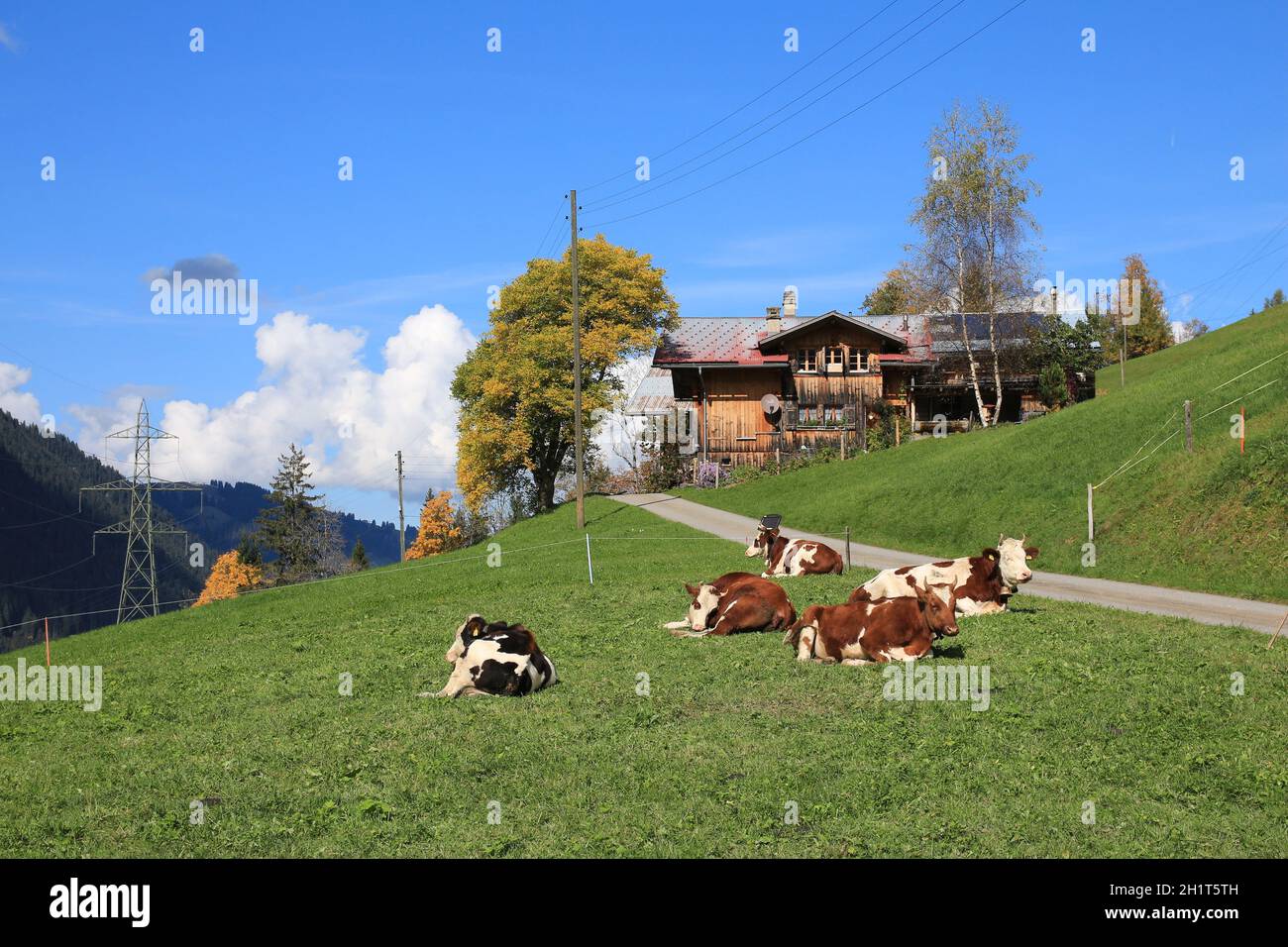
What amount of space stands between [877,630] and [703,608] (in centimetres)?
369

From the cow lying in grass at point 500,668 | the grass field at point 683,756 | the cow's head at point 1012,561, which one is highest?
the cow's head at point 1012,561

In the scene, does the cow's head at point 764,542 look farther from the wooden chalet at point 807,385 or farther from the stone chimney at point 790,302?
the stone chimney at point 790,302

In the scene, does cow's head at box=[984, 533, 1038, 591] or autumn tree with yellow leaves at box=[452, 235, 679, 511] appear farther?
autumn tree with yellow leaves at box=[452, 235, 679, 511]

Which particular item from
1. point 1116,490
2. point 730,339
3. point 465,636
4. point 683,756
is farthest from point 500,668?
point 730,339

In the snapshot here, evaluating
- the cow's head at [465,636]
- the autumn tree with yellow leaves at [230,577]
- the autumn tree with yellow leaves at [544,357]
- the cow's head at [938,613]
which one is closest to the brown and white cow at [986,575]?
the cow's head at [938,613]

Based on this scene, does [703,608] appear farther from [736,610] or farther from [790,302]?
[790,302]

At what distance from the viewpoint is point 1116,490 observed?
33312 millimetres

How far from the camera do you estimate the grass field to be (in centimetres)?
799

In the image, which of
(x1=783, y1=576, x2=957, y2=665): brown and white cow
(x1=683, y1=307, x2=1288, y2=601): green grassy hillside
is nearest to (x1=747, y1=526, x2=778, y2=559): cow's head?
(x1=683, y1=307, x2=1288, y2=601): green grassy hillside

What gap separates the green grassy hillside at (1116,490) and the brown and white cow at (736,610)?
12614 mm

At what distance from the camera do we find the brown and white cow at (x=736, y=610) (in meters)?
16.7

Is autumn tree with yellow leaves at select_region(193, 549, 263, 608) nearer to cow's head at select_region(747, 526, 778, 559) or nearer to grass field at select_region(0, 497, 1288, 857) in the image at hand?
cow's head at select_region(747, 526, 778, 559)

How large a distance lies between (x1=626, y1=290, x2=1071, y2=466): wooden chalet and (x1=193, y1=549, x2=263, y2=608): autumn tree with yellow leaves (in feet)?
209
